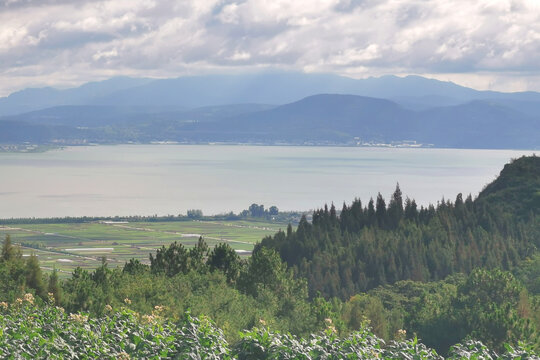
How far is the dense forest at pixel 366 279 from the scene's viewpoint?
58469 mm

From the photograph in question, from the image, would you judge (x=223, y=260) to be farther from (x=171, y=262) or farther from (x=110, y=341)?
(x=110, y=341)

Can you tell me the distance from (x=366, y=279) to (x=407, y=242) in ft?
35.2

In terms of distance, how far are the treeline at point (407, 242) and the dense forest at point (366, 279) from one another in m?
0.17

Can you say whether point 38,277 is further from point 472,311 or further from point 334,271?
point 334,271

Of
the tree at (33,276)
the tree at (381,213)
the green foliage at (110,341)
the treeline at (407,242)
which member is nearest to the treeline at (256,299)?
the tree at (33,276)

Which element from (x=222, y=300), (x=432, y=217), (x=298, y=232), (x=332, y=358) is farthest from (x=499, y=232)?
(x=332, y=358)

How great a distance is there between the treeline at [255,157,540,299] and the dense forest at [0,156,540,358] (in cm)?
17

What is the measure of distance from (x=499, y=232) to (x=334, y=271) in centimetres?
3234

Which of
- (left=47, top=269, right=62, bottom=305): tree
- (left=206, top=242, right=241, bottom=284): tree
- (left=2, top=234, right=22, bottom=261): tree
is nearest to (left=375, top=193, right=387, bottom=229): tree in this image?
(left=206, top=242, right=241, bottom=284): tree

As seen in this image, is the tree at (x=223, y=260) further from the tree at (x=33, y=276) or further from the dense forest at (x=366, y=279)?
the tree at (x=33, y=276)

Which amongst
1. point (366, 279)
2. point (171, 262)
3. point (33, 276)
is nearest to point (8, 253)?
point (33, 276)

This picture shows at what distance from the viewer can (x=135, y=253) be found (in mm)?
182000

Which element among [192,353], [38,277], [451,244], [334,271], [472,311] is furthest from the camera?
[451,244]

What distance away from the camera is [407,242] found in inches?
4646
